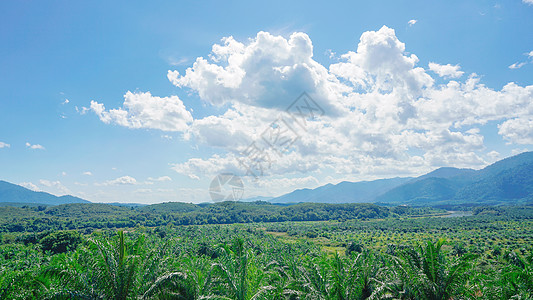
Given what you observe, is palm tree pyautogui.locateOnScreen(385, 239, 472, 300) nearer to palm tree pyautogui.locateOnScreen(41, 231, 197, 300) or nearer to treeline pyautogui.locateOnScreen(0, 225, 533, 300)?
treeline pyautogui.locateOnScreen(0, 225, 533, 300)

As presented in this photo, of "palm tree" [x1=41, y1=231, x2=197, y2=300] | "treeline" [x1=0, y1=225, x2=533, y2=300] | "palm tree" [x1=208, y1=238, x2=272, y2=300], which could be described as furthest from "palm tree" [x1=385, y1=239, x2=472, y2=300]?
"palm tree" [x1=41, y1=231, x2=197, y2=300]

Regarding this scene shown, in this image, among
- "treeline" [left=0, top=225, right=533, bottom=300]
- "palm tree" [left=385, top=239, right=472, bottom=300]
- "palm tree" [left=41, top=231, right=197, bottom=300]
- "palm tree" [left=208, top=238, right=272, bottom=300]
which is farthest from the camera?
"palm tree" [left=208, top=238, right=272, bottom=300]

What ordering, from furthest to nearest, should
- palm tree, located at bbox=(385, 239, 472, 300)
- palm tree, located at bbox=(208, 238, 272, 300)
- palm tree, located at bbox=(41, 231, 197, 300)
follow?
palm tree, located at bbox=(208, 238, 272, 300) < palm tree, located at bbox=(385, 239, 472, 300) < palm tree, located at bbox=(41, 231, 197, 300)

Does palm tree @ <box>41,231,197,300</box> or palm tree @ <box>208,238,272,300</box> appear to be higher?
palm tree @ <box>41,231,197,300</box>

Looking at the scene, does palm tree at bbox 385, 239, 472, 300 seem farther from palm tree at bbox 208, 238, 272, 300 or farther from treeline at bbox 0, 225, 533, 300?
palm tree at bbox 208, 238, 272, 300

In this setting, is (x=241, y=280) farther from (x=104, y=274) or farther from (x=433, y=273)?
(x=433, y=273)

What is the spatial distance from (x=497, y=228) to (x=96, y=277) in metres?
134

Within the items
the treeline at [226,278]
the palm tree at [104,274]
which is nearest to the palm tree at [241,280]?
the treeline at [226,278]

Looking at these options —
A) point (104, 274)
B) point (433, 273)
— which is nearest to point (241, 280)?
point (104, 274)

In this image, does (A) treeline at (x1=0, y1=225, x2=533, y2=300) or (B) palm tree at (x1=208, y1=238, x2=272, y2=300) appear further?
(B) palm tree at (x1=208, y1=238, x2=272, y2=300)

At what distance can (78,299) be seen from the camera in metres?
10.8

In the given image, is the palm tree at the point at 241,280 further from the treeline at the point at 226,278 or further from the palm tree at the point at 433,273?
the palm tree at the point at 433,273

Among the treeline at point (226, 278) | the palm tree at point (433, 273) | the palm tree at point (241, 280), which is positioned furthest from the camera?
the palm tree at point (241, 280)

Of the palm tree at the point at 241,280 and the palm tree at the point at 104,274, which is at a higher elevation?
the palm tree at the point at 104,274
